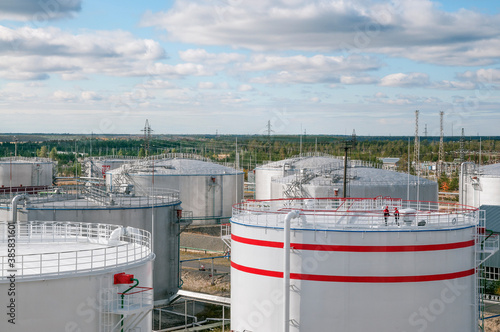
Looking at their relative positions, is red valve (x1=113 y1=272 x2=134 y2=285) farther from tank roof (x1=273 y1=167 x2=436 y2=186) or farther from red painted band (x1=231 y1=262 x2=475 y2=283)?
tank roof (x1=273 y1=167 x2=436 y2=186)

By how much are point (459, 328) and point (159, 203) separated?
14665mm

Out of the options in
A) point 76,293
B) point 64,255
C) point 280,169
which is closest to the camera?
point 76,293

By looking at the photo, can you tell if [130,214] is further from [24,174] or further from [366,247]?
A: [24,174]

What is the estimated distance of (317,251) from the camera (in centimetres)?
1800

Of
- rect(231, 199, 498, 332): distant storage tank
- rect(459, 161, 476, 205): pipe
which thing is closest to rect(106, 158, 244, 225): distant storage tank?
rect(459, 161, 476, 205): pipe

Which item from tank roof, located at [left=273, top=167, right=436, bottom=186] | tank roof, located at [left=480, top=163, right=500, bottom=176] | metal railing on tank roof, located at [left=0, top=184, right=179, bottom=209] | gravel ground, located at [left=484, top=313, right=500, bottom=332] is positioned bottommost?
gravel ground, located at [left=484, top=313, right=500, bottom=332]

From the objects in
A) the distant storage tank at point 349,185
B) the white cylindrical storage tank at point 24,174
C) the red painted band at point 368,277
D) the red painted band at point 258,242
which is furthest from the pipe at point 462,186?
the white cylindrical storage tank at point 24,174

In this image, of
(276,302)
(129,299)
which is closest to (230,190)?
(276,302)

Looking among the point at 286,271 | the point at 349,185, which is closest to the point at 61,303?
the point at 286,271

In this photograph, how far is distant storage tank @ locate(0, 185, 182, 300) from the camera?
25.7 m

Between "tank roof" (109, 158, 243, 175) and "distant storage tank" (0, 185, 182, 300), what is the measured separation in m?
16.8

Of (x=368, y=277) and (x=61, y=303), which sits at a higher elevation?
(x=61, y=303)

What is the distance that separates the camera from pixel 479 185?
40344 mm

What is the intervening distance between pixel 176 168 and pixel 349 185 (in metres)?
18.0
